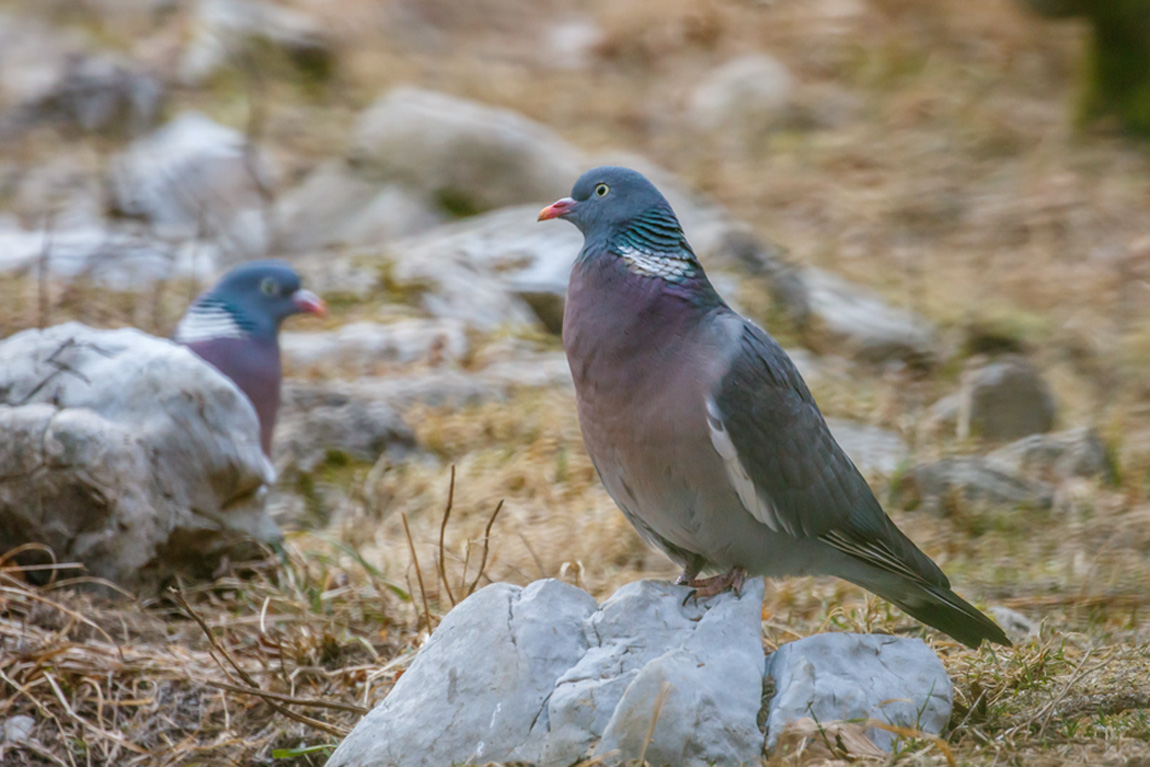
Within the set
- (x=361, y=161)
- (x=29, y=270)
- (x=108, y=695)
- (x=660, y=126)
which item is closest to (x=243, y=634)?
(x=108, y=695)

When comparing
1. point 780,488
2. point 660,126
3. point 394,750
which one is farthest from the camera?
point 660,126

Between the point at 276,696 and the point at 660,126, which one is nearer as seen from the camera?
the point at 276,696

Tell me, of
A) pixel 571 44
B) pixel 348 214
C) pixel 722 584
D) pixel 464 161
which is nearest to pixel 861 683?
pixel 722 584

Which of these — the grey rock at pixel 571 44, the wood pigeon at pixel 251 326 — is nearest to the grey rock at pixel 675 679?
the wood pigeon at pixel 251 326

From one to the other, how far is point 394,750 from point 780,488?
0.91 m

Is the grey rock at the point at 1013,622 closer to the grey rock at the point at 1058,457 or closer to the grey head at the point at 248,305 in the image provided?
the grey rock at the point at 1058,457

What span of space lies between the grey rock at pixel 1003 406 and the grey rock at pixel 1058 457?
0.20 metres

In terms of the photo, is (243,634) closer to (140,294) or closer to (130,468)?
(130,468)

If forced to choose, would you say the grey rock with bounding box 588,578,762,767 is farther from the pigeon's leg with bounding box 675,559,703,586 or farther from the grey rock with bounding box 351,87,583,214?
the grey rock with bounding box 351,87,583,214

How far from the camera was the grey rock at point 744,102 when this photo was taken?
9.95m

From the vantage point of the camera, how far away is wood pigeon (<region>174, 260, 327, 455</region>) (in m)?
4.29

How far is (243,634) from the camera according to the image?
3.30 meters

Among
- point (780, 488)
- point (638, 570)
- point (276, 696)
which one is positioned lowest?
point (638, 570)

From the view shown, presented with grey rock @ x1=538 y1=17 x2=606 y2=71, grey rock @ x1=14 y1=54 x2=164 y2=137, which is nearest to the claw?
grey rock @ x1=14 y1=54 x2=164 y2=137
